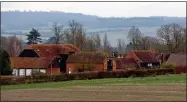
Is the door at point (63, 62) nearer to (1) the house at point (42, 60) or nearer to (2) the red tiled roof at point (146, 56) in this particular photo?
(1) the house at point (42, 60)

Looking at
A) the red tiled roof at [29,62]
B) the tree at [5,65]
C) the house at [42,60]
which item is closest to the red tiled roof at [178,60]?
the house at [42,60]

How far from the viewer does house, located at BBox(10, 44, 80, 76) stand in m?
79.6

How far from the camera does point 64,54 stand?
294ft

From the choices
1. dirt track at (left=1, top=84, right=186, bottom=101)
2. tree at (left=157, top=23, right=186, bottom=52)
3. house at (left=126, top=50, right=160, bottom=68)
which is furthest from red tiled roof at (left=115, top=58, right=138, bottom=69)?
dirt track at (left=1, top=84, right=186, bottom=101)

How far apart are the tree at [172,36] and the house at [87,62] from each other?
33.0m

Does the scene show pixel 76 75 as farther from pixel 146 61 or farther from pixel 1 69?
pixel 146 61

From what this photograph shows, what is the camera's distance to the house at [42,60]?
3135 inches

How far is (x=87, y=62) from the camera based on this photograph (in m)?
82.8

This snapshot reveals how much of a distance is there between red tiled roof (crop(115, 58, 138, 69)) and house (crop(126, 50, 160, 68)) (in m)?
1.32

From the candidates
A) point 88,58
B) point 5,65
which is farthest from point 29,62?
point 5,65

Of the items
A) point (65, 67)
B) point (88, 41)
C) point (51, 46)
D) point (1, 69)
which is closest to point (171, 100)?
point (1, 69)

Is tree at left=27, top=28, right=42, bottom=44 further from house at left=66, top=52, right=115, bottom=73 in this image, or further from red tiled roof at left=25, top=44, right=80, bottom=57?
house at left=66, top=52, right=115, bottom=73

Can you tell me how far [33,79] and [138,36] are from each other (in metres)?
76.4

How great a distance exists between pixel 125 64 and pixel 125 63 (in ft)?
2.54
